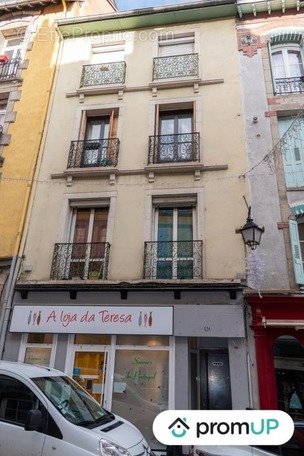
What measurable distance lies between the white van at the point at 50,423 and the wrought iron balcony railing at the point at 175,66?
9010mm

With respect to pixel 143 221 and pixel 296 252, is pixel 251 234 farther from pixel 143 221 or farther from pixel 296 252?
pixel 143 221

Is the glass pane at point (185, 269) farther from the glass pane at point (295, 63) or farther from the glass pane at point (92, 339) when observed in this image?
the glass pane at point (295, 63)

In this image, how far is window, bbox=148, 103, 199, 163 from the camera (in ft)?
30.0

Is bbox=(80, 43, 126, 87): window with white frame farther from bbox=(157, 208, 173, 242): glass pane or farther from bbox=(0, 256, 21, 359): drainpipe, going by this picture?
bbox=(0, 256, 21, 359): drainpipe

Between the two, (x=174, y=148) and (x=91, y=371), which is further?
(x=174, y=148)

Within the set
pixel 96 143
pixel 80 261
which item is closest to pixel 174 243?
pixel 80 261

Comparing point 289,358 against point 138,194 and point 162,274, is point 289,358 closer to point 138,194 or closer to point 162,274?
point 162,274

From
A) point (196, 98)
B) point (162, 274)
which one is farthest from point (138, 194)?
point (196, 98)

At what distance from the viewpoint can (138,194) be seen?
8.91m

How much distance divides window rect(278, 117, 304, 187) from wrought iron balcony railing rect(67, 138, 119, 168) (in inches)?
179

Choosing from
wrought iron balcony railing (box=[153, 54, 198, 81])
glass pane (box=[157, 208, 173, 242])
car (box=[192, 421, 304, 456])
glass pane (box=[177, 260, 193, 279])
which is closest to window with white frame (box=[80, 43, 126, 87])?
wrought iron balcony railing (box=[153, 54, 198, 81])

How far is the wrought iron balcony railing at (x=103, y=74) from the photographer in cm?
1064

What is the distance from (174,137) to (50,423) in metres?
7.62

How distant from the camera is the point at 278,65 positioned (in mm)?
10094
